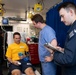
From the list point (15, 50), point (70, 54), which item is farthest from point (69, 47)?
point (15, 50)

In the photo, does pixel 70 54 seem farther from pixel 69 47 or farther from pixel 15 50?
pixel 15 50

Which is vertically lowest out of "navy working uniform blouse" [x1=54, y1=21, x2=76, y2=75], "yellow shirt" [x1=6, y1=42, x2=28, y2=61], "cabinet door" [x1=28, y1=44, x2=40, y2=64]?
"cabinet door" [x1=28, y1=44, x2=40, y2=64]

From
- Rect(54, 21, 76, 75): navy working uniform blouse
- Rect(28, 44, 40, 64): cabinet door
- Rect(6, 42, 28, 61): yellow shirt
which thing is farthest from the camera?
Rect(28, 44, 40, 64): cabinet door

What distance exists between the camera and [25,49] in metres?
3.61

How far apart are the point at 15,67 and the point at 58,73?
86 cm

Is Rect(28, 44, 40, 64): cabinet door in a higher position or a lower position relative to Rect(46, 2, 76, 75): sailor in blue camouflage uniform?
lower

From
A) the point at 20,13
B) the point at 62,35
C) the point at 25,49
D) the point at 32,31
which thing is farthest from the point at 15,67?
the point at 20,13

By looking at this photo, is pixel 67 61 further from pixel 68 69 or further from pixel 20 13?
pixel 20 13

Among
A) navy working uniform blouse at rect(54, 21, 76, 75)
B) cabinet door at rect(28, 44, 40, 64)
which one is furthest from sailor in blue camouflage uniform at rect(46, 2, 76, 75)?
cabinet door at rect(28, 44, 40, 64)

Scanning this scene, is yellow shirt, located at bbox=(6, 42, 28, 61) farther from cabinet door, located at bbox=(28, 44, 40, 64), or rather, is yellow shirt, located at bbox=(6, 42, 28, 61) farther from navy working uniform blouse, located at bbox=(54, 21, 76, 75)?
cabinet door, located at bbox=(28, 44, 40, 64)

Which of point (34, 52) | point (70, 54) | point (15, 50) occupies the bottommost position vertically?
point (34, 52)

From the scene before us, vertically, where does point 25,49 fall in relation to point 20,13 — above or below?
below

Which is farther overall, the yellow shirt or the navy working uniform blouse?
the yellow shirt

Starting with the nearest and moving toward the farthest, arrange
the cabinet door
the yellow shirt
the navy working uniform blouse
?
the navy working uniform blouse, the yellow shirt, the cabinet door
